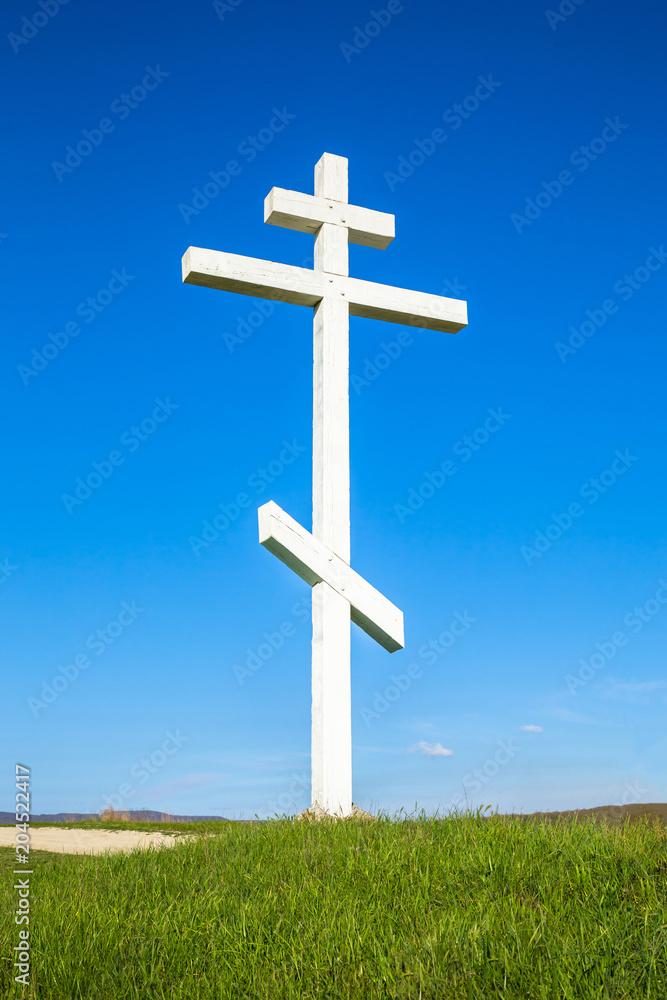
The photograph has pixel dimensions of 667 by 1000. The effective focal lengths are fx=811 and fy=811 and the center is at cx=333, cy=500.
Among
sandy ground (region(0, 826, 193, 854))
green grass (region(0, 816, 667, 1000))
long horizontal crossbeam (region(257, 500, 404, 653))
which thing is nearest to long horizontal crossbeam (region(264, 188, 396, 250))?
long horizontal crossbeam (region(257, 500, 404, 653))

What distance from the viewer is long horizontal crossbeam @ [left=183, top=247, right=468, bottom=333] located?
6.01 m

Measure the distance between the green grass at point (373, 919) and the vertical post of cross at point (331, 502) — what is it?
3.09 ft

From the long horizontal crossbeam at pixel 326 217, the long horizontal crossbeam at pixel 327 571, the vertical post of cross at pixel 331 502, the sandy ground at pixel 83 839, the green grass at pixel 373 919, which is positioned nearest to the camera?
the green grass at pixel 373 919

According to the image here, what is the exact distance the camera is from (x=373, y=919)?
A: 317 cm

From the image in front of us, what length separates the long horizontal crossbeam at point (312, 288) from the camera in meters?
6.01

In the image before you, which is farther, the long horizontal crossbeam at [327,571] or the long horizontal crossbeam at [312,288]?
the long horizontal crossbeam at [312,288]

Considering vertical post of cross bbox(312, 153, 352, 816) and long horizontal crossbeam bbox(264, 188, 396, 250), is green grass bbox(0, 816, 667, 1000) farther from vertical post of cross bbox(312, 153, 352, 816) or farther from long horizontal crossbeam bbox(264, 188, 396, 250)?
long horizontal crossbeam bbox(264, 188, 396, 250)

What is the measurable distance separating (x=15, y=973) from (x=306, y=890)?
1183 millimetres

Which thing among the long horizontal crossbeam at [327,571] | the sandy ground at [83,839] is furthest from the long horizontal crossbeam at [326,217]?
the sandy ground at [83,839]

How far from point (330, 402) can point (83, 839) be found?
4.61 m

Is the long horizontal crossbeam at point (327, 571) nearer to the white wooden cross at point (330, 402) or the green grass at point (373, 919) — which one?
the white wooden cross at point (330, 402)

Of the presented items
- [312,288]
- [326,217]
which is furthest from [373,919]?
[326,217]

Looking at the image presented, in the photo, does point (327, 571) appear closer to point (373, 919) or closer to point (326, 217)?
point (373, 919)

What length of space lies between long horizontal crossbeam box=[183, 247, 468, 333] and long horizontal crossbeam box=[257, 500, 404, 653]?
5.79 feet
